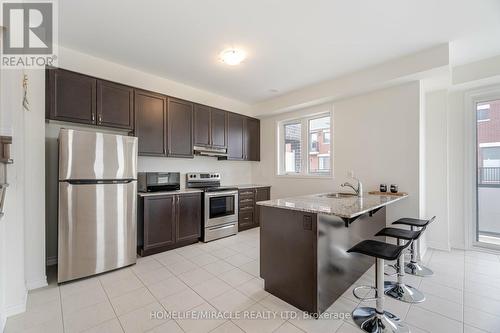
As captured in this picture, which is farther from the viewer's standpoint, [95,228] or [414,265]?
[414,265]

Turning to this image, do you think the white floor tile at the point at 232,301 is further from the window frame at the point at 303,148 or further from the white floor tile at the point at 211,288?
the window frame at the point at 303,148

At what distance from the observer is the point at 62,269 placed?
8.05 feet

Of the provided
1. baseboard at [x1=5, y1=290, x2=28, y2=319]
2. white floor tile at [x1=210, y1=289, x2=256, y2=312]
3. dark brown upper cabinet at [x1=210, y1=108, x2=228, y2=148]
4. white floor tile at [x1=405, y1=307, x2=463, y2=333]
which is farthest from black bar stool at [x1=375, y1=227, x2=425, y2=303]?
baseboard at [x1=5, y1=290, x2=28, y2=319]

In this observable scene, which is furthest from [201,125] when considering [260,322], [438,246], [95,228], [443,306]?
[438,246]

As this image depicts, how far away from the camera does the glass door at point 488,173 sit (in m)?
3.41

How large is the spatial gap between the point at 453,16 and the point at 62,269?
4.98 metres

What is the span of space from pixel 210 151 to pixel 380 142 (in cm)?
299

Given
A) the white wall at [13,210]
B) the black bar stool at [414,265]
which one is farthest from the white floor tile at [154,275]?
the black bar stool at [414,265]

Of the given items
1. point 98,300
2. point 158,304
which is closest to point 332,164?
point 158,304

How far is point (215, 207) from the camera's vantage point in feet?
13.4

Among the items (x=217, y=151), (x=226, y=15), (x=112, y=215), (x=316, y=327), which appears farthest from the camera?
(x=217, y=151)

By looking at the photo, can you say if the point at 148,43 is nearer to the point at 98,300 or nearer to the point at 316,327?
the point at 98,300

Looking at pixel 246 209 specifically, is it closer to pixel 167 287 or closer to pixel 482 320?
pixel 167 287

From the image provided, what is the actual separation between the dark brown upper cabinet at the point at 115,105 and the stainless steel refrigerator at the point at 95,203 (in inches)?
17.9
